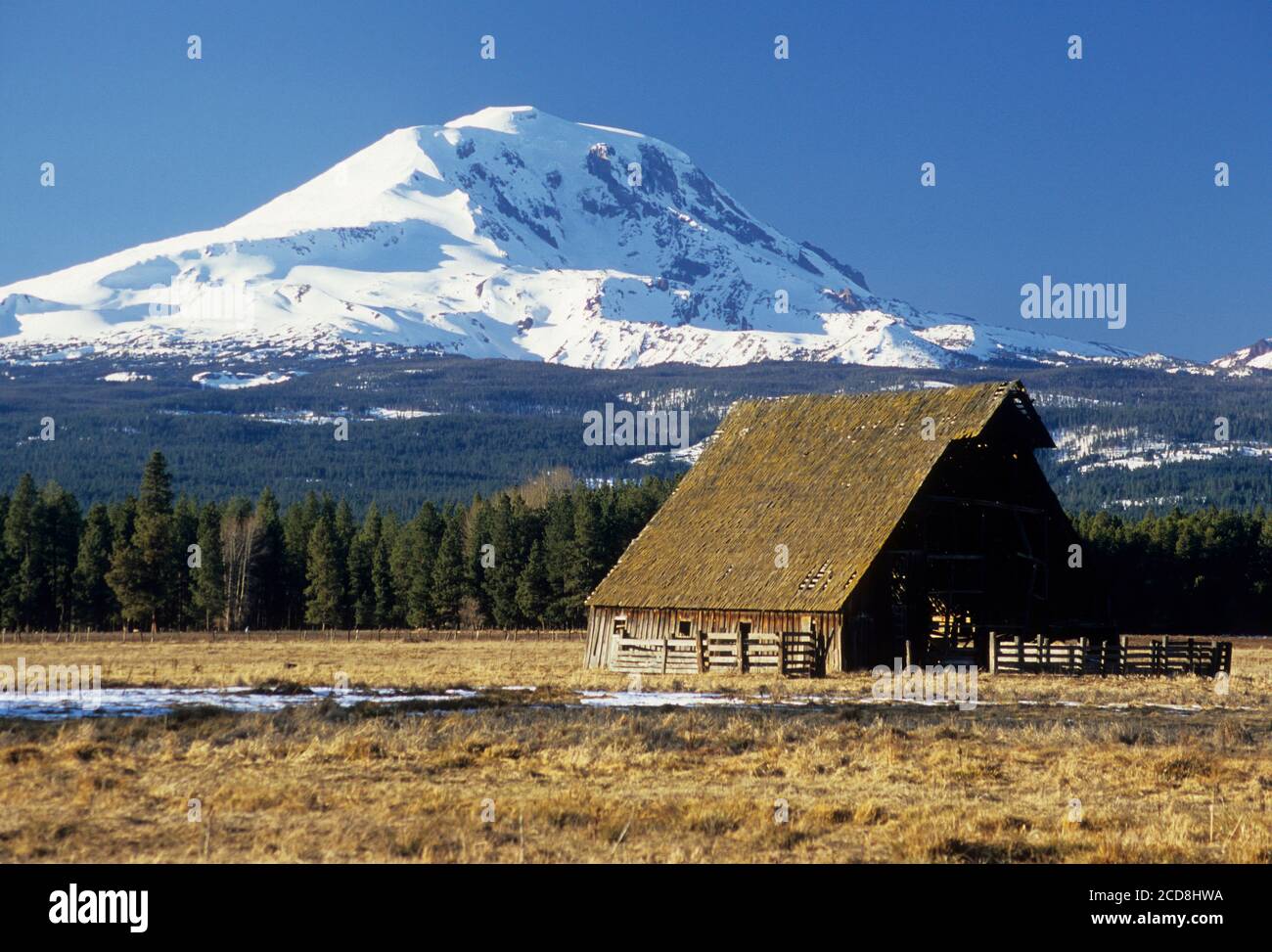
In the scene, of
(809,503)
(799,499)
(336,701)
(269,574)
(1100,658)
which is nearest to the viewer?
(336,701)

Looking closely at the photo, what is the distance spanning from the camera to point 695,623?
43.3 m

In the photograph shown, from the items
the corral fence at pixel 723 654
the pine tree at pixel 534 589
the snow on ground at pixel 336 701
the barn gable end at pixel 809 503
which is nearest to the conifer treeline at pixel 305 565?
the pine tree at pixel 534 589

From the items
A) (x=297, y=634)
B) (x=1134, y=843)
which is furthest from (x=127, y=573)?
(x=1134, y=843)

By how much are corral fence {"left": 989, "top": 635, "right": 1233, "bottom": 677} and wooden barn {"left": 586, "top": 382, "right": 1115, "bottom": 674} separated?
2.26m

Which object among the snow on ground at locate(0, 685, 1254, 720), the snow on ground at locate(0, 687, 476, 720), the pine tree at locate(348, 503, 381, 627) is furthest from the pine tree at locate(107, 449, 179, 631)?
the snow on ground at locate(0, 685, 1254, 720)

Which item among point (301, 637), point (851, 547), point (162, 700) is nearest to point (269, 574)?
point (301, 637)

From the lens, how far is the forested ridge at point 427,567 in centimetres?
9669

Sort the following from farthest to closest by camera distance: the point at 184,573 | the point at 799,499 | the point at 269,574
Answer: the point at 269,574
the point at 184,573
the point at 799,499

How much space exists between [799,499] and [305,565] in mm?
71385

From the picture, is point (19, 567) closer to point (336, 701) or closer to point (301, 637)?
point (301, 637)

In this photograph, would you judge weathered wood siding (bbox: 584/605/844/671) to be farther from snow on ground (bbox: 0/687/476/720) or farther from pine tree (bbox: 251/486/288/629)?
pine tree (bbox: 251/486/288/629)

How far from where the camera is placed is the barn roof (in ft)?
138

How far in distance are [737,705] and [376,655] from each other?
95.3 ft
